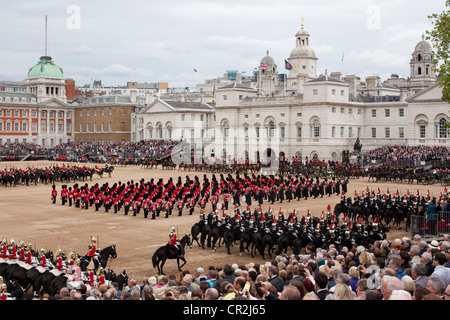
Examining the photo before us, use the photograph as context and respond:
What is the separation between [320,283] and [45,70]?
7958cm

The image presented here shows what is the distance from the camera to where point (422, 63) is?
72250 millimetres

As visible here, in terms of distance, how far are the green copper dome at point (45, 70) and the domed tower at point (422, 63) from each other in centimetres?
5318

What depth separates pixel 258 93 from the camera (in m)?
65.2

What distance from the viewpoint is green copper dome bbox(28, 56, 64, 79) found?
8012cm

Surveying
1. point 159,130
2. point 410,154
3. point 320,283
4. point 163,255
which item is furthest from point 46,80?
point 320,283

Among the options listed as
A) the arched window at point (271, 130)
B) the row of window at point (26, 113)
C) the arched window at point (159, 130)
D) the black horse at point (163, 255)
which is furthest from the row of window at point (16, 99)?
the black horse at point (163, 255)

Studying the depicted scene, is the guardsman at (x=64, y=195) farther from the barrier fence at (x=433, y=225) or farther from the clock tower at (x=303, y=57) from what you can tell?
the clock tower at (x=303, y=57)

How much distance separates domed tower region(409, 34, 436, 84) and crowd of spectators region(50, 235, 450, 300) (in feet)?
218

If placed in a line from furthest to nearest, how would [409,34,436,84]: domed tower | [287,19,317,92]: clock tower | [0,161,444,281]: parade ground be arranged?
[409,34,436,84]: domed tower
[287,19,317,92]: clock tower
[0,161,444,281]: parade ground

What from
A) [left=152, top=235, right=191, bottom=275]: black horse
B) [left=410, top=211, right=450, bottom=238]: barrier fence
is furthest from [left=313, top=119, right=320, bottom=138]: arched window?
[left=152, top=235, right=191, bottom=275]: black horse

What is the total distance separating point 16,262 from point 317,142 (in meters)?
44.5

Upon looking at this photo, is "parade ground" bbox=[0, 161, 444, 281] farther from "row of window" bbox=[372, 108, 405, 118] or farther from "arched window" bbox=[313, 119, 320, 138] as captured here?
"row of window" bbox=[372, 108, 405, 118]

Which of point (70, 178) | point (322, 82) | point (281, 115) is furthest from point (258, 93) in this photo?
point (70, 178)
